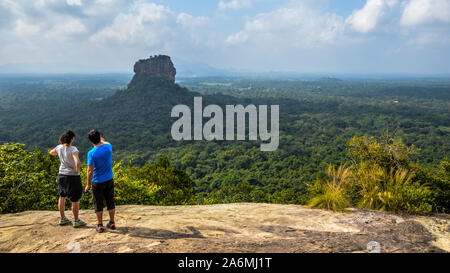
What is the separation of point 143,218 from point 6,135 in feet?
299

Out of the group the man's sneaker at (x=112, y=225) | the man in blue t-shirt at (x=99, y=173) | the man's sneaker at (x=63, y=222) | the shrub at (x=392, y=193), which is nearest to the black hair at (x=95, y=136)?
the man in blue t-shirt at (x=99, y=173)

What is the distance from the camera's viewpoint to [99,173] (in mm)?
4004

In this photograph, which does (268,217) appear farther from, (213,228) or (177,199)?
(177,199)

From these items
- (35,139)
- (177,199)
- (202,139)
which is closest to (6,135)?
(35,139)

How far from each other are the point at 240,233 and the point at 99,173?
8.12 feet

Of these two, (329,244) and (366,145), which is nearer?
(329,244)

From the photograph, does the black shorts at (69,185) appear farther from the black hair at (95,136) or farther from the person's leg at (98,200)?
the black hair at (95,136)

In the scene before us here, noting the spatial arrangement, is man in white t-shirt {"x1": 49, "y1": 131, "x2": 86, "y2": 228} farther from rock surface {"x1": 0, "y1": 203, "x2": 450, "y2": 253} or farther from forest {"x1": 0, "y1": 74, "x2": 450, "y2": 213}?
forest {"x1": 0, "y1": 74, "x2": 450, "y2": 213}

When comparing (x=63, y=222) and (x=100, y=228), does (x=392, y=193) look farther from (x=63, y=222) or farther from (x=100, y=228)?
(x=63, y=222)

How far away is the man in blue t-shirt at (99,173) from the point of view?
3.91 m

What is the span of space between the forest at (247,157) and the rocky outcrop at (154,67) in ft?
19.3
